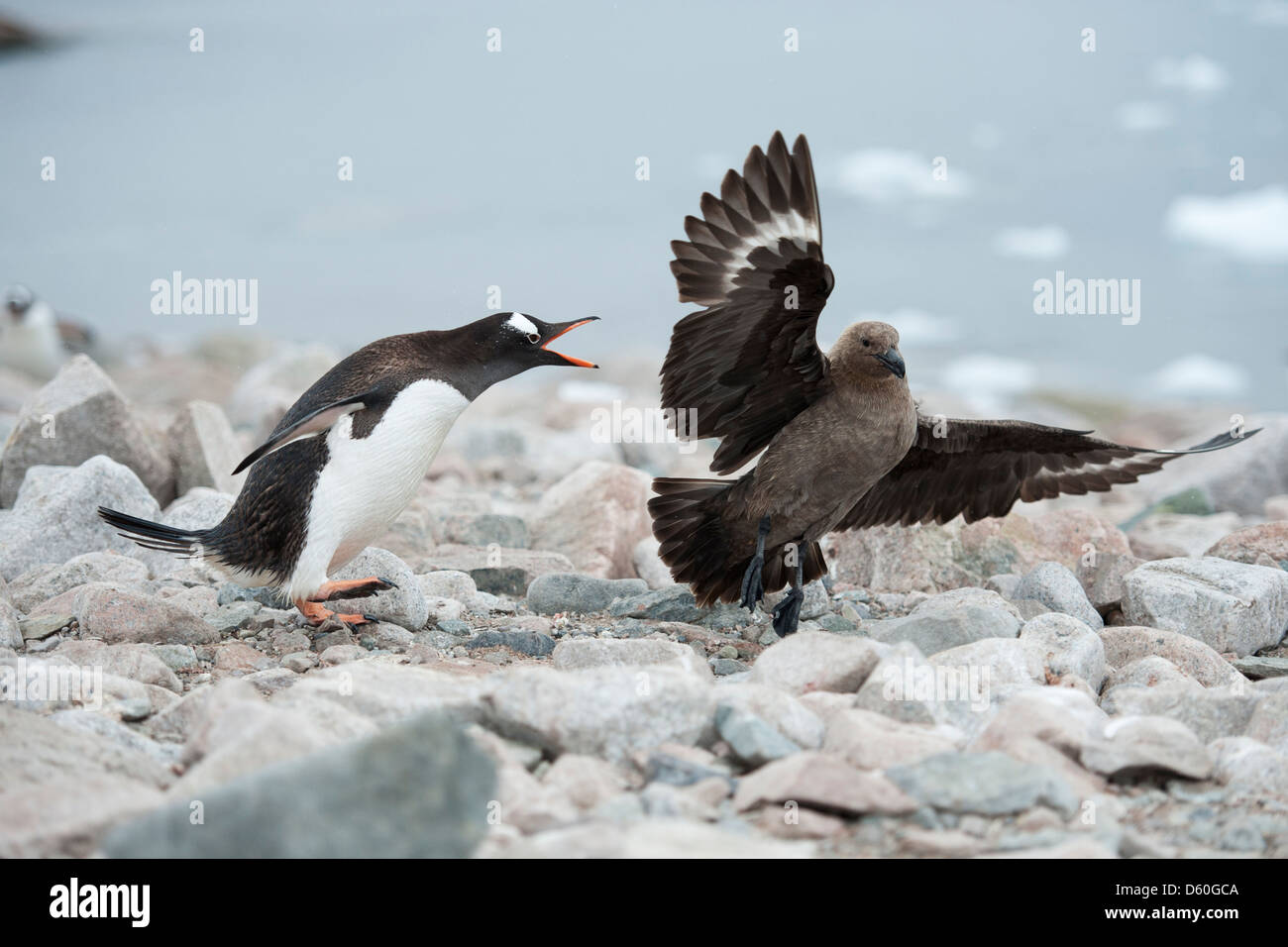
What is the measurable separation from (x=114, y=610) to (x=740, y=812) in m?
3.73

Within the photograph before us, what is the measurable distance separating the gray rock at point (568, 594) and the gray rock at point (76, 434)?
3.83m

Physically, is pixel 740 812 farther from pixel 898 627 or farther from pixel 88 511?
pixel 88 511

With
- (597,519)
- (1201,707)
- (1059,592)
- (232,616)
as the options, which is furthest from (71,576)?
(1201,707)

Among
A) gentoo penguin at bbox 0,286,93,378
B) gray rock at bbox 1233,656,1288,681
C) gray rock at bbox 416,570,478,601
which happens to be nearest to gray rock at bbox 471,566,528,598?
gray rock at bbox 416,570,478,601

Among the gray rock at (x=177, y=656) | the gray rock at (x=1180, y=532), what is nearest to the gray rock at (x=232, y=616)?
the gray rock at (x=177, y=656)

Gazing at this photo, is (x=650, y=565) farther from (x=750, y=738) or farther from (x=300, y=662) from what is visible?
(x=750, y=738)

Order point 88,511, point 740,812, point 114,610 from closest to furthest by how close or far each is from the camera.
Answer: point 740,812, point 114,610, point 88,511

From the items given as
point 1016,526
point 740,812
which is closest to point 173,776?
point 740,812

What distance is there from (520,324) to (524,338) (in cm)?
8

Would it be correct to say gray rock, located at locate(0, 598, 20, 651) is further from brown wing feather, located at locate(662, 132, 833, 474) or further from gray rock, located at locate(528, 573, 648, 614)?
brown wing feather, located at locate(662, 132, 833, 474)

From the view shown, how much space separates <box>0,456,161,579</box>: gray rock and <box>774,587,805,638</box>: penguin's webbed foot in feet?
14.0

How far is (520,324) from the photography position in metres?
6.52

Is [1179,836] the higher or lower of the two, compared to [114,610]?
lower
